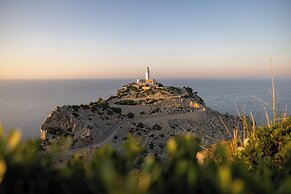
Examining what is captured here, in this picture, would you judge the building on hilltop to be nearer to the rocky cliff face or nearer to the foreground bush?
the rocky cliff face

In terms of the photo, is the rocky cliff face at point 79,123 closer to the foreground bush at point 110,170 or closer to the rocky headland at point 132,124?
the rocky headland at point 132,124

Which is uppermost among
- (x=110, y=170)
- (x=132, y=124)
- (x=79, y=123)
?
(x=110, y=170)

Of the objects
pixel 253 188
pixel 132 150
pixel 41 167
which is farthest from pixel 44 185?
pixel 253 188

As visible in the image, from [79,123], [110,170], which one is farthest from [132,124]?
[110,170]

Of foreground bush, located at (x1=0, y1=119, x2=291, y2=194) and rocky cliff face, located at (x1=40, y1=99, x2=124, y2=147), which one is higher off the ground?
foreground bush, located at (x1=0, y1=119, x2=291, y2=194)

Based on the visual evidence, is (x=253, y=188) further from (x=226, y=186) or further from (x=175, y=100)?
(x=175, y=100)

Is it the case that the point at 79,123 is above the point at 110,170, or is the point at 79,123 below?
below

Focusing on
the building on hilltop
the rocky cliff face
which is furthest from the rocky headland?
the building on hilltop

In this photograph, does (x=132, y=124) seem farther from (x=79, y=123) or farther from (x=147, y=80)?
(x=147, y=80)


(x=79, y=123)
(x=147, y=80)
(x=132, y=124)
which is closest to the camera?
(x=79, y=123)
